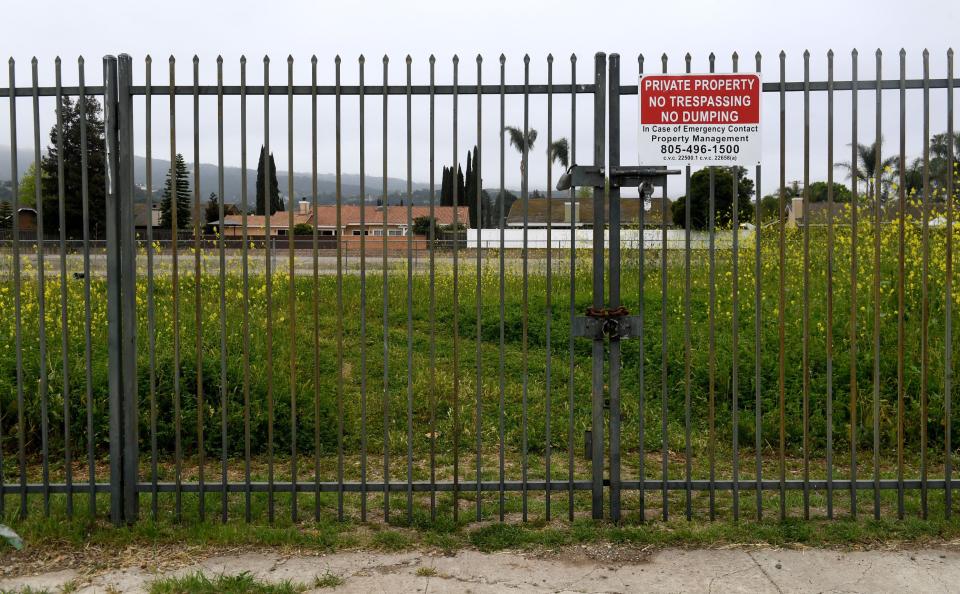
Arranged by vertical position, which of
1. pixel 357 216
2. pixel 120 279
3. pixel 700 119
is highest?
pixel 357 216

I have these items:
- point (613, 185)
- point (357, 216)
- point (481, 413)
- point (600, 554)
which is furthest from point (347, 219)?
point (600, 554)

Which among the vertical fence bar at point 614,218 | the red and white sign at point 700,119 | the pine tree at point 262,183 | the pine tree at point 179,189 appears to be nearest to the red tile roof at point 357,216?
the pine tree at point 262,183

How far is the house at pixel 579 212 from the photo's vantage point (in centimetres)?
479

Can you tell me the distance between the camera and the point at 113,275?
185 inches

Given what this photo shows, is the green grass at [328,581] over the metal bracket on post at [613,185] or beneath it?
beneath

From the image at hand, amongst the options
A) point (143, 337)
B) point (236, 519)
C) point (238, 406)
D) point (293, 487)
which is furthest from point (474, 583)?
point (143, 337)

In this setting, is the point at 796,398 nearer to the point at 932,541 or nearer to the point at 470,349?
the point at 932,541

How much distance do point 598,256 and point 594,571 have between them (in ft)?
5.33

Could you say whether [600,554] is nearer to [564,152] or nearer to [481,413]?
[481,413]

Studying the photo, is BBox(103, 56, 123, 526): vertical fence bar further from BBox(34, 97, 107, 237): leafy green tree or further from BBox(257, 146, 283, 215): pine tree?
BBox(257, 146, 283, 215): pine tree

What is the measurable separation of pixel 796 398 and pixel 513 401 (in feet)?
7.77

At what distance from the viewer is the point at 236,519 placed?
4.95 metres

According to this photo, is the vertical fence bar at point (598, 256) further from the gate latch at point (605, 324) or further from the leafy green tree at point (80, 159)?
the leafy green tree at point (80, 159)

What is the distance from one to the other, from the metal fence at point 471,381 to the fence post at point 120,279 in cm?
1
